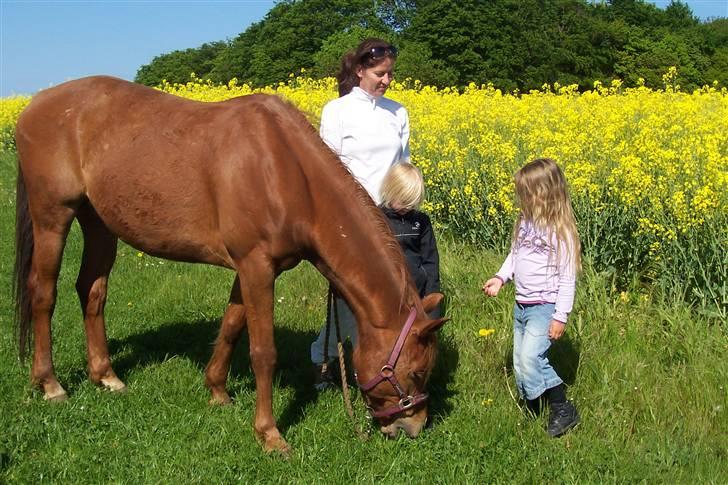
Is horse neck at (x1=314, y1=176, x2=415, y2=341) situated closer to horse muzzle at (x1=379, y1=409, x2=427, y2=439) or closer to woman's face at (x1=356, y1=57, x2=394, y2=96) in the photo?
horse muzzle at (x1=379, y1=409, x2=427, y2=439)

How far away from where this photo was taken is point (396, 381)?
3.40 metres

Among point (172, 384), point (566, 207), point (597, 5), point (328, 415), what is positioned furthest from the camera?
point (597, 5)

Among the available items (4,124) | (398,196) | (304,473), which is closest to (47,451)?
(304,473)

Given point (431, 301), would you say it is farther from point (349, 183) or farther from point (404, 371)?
point (349, 183)

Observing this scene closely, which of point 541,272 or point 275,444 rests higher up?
point 541,272

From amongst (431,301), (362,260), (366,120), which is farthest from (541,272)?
(366,120)

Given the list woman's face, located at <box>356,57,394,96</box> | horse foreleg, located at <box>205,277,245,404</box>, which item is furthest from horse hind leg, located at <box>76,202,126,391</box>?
woman's face, located at <box>356,57,394,96</box>

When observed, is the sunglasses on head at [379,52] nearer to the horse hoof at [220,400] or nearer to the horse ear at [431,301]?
the horse ear at [431,301]

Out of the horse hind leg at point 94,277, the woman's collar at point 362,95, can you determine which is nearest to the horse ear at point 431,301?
the woman's collar at point 362,95

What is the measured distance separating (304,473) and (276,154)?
5.36 ft

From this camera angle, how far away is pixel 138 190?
12.9 feet

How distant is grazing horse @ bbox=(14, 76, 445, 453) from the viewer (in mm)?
3471

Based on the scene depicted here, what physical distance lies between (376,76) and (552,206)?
1365 millimetres

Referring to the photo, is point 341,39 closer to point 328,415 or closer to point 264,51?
point 264,51
